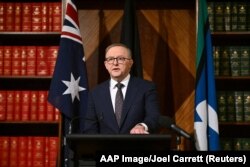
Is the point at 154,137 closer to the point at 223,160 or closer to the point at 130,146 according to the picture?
the point at 130,146

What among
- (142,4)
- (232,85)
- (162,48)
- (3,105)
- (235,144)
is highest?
(142,4)

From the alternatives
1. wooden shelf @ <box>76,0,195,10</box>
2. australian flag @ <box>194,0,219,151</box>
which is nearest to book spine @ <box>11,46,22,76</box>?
wooden shelf @ <box>76,0,195,10</box>

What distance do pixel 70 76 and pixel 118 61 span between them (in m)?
0.91

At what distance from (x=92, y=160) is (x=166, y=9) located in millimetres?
2767

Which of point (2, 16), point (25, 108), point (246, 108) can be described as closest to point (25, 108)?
point (25, 108)

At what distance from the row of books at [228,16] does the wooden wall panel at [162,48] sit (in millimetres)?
409

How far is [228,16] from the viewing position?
3.91 meters

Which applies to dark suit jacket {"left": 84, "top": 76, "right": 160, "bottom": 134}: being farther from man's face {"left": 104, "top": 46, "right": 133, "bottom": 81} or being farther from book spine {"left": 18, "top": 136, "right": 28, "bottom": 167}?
book spine {"left": 18, "top": 136, "right": 28, "bottom": 167}

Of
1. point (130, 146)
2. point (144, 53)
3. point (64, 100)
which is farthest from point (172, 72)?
point (130, 146)

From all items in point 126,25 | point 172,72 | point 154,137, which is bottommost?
point 154,137

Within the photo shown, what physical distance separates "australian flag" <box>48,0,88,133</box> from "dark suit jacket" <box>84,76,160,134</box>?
28.0 inches

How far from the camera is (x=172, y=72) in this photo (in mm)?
4266

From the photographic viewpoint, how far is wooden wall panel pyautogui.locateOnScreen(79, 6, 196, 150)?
4.25 metres

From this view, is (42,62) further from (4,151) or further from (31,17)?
(4,151)
